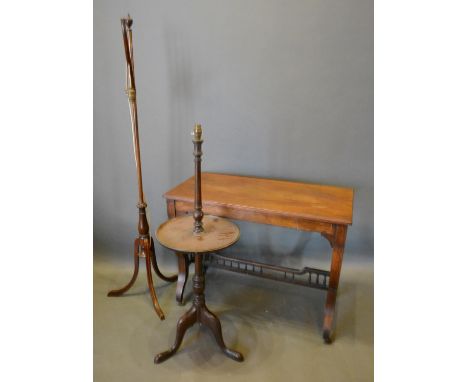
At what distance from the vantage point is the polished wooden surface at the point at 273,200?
1912 millimetres

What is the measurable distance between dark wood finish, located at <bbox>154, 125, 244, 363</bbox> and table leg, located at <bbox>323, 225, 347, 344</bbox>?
1.68 ft

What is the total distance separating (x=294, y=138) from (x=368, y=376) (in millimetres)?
1484

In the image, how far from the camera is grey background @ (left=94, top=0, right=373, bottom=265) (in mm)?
2324

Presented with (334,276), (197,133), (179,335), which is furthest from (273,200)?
(179,335)

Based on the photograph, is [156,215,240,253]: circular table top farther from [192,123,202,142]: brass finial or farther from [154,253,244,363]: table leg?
[192,123,202,142]: brass finial

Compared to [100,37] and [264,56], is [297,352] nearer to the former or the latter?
[264,56]

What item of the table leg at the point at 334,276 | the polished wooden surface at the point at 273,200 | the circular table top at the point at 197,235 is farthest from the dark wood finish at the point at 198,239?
the table leg at the point at 334,276

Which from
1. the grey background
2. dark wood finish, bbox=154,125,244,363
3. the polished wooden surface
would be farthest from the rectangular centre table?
the grey background

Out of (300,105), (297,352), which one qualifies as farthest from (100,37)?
(297,352)

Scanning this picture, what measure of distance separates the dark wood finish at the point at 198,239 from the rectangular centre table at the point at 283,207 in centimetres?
17

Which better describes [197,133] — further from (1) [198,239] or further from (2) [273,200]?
(2) [273,200]

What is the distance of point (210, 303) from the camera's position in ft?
7.90

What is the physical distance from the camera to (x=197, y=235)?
1.78 m

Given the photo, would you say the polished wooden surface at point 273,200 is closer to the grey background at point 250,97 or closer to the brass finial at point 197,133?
the grey background at point 250,97
